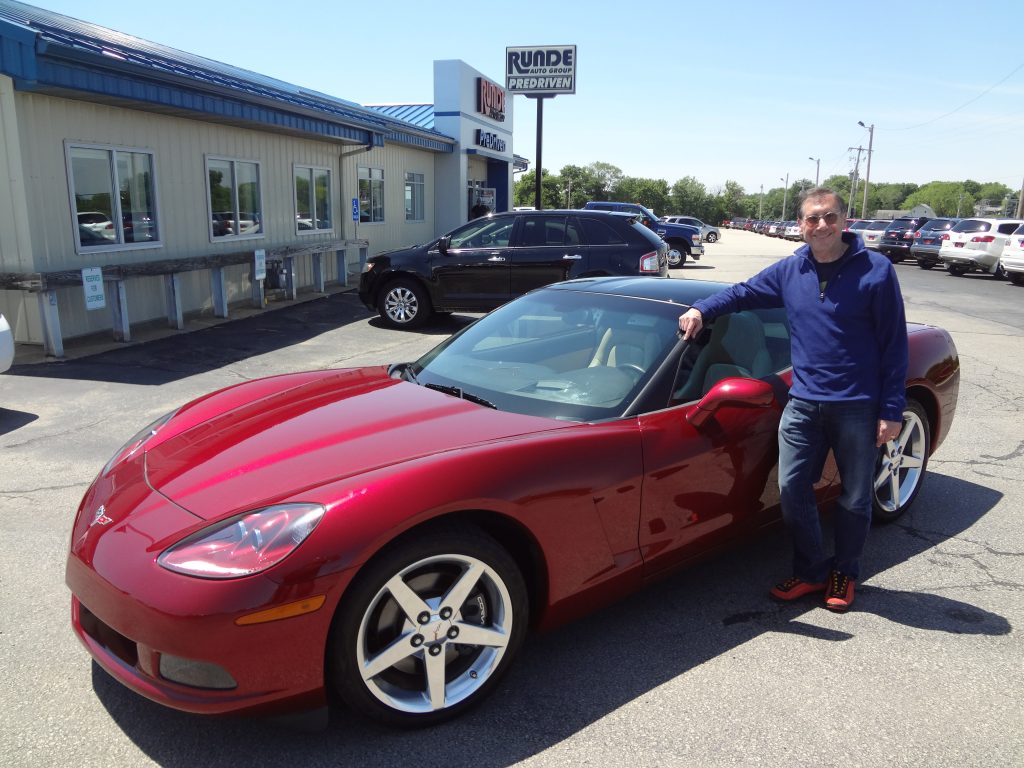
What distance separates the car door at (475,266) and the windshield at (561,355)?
22.5 feet

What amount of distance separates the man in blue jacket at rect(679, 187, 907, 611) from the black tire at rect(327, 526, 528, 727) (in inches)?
56.7

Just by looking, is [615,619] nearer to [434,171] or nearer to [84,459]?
[84,459]

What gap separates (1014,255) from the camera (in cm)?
2005

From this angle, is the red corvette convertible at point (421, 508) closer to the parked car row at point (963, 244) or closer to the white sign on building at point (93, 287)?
the white sign on building at point (93, 287)

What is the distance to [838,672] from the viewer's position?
9.70ft

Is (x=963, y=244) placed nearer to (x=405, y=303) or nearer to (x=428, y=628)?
(x=405, y=303)

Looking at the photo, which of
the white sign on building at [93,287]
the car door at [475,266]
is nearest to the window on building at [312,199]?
the car door at [475,266]

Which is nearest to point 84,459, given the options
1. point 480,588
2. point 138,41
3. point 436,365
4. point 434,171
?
point 436,365

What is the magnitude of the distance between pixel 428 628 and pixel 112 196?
31.7ft

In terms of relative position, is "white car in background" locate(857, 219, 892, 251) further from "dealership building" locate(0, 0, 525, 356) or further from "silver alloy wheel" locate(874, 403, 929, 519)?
"silver alloy wheel" locate(874, 403, 929, 519)

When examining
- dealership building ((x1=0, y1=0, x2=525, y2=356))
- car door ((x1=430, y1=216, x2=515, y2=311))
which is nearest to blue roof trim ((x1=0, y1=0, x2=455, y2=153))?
dealership building ((x1=0, y1=0, x2=525, y2=356))

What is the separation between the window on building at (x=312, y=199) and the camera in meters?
15.3

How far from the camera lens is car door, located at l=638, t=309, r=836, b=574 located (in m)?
3.04

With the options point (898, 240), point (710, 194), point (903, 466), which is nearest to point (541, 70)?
point (898, 240)
